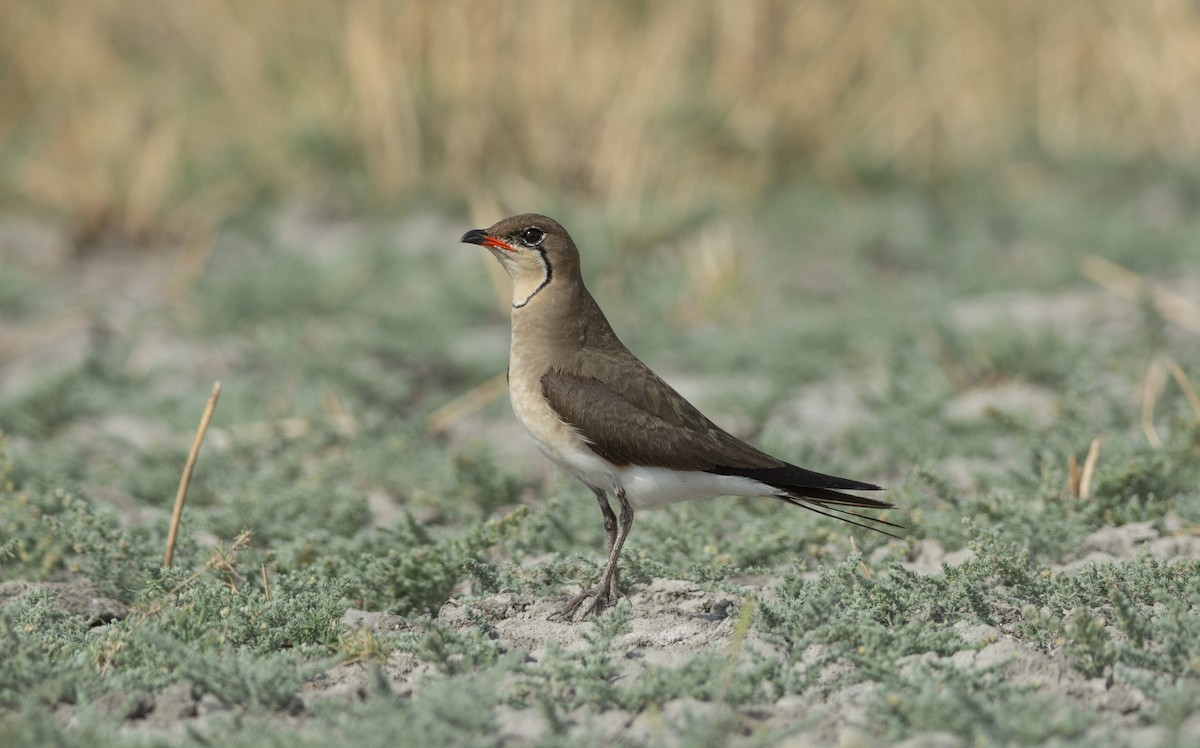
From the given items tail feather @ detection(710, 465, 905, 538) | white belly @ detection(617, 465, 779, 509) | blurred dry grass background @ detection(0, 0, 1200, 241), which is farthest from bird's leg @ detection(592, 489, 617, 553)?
blurred dry grass background @ detection(0, 0, 1200, 241)

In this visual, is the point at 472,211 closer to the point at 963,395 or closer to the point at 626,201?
the point at 626,201

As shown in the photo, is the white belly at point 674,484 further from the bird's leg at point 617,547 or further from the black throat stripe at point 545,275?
the black throat stripe at point 545,275

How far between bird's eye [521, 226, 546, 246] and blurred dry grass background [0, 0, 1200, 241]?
11.4ft

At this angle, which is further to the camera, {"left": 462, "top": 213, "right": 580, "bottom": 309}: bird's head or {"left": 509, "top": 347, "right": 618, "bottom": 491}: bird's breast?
{"left": 462, "top": 213, "right": 580, "bottom": 309}: bird's head

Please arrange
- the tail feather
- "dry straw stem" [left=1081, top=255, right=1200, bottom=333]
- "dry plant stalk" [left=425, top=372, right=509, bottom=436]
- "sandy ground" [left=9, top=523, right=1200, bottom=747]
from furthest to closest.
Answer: "dry straw stem" [left=1081, top=255, right=1200, bottom=333], "dry plant stalk" [left=425, top=372, right=509, bottom=436], the tail feather, "sandy ground" [left=9, top=523, right=1200, bottom=747]

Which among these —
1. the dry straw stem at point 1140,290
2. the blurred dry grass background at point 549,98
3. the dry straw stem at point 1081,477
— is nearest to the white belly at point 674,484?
the dry straw stem at point 1081,477

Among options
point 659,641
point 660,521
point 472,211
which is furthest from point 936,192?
point 659,641

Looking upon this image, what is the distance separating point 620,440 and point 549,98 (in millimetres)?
4581

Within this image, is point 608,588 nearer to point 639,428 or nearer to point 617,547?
point 617,547

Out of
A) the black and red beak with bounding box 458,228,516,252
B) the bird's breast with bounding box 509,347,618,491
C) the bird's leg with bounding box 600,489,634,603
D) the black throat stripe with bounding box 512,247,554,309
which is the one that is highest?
the black and red beak with bounding box 458,228,516,252

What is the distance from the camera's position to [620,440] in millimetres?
3379

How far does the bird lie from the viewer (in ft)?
11.1

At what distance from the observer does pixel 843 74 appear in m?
8.23

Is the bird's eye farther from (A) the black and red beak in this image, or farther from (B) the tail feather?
(B) the tail feather
